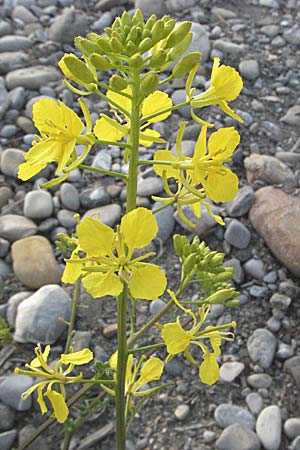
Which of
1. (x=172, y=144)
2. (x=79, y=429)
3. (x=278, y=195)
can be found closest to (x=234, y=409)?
(x=79, y=429)

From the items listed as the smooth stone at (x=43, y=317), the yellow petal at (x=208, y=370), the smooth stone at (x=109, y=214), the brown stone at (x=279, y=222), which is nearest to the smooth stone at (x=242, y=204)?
the brown stone at (x=279, y=222)

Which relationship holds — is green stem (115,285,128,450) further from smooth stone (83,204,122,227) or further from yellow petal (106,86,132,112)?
smooth stone (83,204,122,227)

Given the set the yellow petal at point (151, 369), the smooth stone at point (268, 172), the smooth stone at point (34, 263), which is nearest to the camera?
the yellow petal at point (151, 369)

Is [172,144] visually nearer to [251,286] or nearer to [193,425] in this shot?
[251,286]

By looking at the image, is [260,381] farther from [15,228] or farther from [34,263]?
[15,228]

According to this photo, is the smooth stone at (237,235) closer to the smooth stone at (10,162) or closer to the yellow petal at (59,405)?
the smooth stone at (10,162)

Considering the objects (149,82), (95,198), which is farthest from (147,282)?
(95,198)
